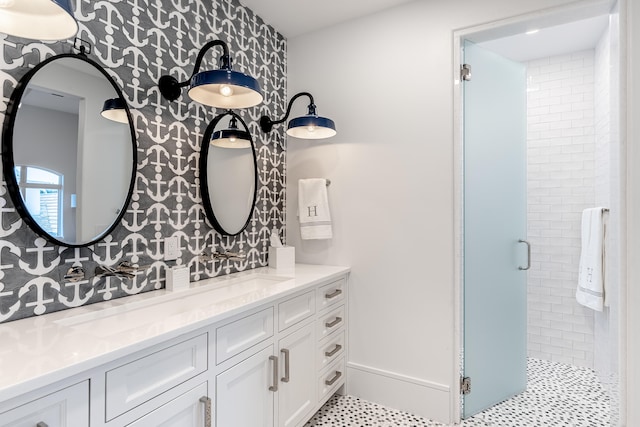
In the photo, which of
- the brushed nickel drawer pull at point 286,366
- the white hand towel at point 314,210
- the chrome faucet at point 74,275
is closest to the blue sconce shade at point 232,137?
the white hand towel at point 314,210

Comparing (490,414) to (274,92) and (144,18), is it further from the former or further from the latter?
(144,18)

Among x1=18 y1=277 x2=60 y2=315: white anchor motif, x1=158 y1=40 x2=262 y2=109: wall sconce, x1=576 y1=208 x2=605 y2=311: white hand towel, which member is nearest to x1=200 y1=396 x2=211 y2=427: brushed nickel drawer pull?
x1=18 y1=277 x2=60 y2=315: white anchor motif

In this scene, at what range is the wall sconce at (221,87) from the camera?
142 centimetres

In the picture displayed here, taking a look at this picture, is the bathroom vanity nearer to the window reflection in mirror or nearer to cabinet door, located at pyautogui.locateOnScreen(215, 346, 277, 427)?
cabinet door, located at pyautogui.locateOnScreen(215, 346, 277, 427)

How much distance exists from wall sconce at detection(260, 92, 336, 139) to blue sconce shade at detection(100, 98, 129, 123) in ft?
3.15

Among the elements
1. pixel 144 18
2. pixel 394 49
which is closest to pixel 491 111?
pixel 394 49

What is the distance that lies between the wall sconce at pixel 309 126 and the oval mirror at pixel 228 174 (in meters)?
0.23

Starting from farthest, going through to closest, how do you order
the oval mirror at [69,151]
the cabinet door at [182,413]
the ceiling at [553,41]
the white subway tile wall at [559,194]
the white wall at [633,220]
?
the white subway tile wall at [559,194] < the ceiling at [553,41] < the white wall at [633,220] < the oval mirror at [69,151] < the cabinet door at [182,413]

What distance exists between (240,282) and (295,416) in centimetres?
77

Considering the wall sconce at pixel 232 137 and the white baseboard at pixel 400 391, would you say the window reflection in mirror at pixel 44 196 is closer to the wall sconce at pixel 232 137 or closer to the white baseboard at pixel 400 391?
the wall sconce at pixel 232 137

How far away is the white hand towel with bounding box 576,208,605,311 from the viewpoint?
250 cm

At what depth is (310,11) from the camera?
2.37 meters

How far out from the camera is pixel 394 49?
2.30 m

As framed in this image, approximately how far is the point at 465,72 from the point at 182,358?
2.18 m
